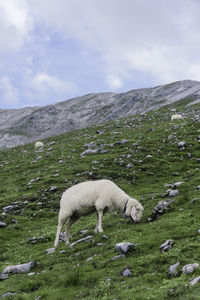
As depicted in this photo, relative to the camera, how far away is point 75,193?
544 inches

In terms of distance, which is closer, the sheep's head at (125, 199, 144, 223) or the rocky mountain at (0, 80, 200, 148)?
the sheep's head at (125, 199, 144, 223)

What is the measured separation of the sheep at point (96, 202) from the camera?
1338cm

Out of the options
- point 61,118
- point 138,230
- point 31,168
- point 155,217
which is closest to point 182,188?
point 155,217

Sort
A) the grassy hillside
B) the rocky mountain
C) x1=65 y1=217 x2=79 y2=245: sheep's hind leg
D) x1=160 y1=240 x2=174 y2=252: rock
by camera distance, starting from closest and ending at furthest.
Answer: the grassy hillside → x1=160 y1=240 x2=174 y2=252: rock → x1=65 y1=217 x2=79 y2=245: sheep's hind leg → the rocky mountain

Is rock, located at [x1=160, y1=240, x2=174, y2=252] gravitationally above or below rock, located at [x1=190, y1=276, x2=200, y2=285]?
above

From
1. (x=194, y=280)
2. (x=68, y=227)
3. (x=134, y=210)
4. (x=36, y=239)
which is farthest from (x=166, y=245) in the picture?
(x=36, y=239)

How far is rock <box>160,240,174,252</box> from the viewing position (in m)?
8.95

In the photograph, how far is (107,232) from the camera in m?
12.8

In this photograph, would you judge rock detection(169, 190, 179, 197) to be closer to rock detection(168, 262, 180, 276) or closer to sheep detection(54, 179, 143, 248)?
sheep detection(54, 179, 143, 248)

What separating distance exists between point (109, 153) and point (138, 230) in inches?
796

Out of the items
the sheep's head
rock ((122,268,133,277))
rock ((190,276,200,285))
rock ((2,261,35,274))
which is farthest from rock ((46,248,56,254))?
rock ((190,276,200,285))

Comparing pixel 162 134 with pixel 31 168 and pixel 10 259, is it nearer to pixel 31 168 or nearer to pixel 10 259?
pixel 31 168

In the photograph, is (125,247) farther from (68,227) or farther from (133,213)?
(68,227)

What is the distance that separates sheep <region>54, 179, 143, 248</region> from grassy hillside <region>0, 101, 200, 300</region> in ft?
2.04
